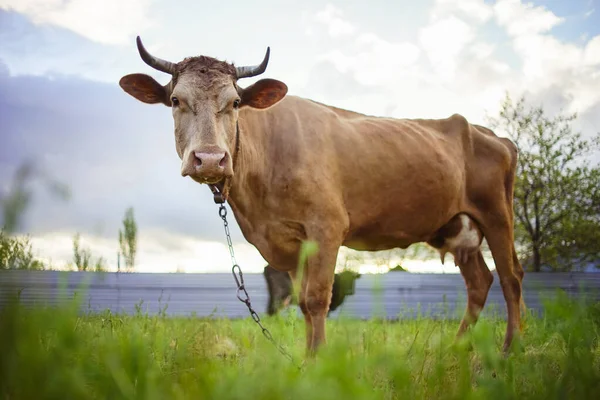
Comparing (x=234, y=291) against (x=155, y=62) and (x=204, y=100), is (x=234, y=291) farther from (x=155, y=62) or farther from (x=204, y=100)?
(x=204, y=100)

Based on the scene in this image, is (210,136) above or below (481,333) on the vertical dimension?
above

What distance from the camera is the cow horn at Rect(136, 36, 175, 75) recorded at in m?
4.39

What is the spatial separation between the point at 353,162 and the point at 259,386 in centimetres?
377

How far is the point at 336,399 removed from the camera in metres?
1.24

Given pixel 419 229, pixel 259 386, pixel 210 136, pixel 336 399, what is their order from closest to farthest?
1. pixel 336 399
2. pixel 259 386
3. pixel 210 136
4. pixel 419 229

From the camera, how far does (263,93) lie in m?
4.54

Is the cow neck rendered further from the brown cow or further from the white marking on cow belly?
the white marking on cow belly

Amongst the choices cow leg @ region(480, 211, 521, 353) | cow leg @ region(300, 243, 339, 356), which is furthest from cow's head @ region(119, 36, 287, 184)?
cow leg @ region(480, 211, 521, 353)

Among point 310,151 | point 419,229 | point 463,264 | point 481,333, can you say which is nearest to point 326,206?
point 310,151

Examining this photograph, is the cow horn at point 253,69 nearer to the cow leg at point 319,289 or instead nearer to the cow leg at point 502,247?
the cow leg at point 319,289

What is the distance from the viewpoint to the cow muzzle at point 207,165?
142 inches

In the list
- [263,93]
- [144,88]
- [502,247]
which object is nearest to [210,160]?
[263,93]

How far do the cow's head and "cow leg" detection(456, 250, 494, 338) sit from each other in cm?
331

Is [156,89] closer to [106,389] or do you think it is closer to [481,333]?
[106,389]
